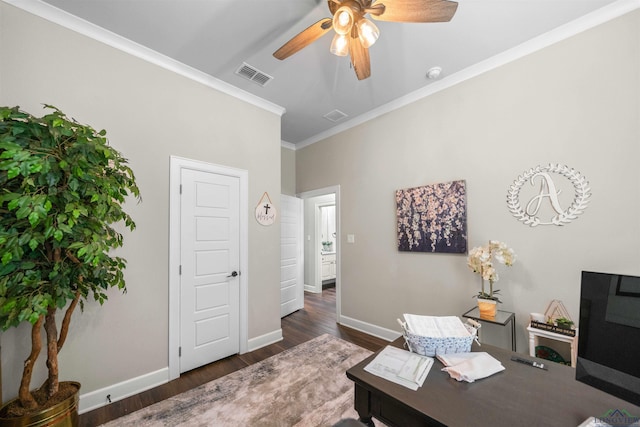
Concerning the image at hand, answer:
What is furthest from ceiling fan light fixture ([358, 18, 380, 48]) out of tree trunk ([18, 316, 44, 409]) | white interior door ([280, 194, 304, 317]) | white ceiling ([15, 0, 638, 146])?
white interior door ([280, 194, 304, 317])

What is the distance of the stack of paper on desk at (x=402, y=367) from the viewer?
106 centimetres

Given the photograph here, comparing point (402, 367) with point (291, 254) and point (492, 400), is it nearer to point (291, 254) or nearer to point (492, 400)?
point (492, 400)

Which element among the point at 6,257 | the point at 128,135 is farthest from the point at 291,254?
the point at 6,257

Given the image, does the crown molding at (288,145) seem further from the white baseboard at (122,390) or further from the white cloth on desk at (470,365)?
the white cloth on desk at (470,365)

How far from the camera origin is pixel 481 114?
268 centimetres

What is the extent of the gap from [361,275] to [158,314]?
244cm

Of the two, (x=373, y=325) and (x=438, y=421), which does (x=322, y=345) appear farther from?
(x=438, y=421)

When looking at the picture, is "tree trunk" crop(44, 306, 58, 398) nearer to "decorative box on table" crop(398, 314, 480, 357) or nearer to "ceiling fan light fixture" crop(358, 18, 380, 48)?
"decorative box on table" crop(398, 314, 480, 357)

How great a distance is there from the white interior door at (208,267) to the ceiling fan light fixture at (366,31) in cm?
202

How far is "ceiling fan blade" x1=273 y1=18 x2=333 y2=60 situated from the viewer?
5.26 feet

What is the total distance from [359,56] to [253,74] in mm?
1412

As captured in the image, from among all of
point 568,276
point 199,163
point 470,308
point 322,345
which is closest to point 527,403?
point 568,276

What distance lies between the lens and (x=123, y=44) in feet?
7.57

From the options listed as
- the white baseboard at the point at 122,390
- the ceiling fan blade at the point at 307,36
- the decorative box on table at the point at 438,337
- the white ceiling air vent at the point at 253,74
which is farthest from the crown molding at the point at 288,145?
the decorative box on table at the point at 438,337
